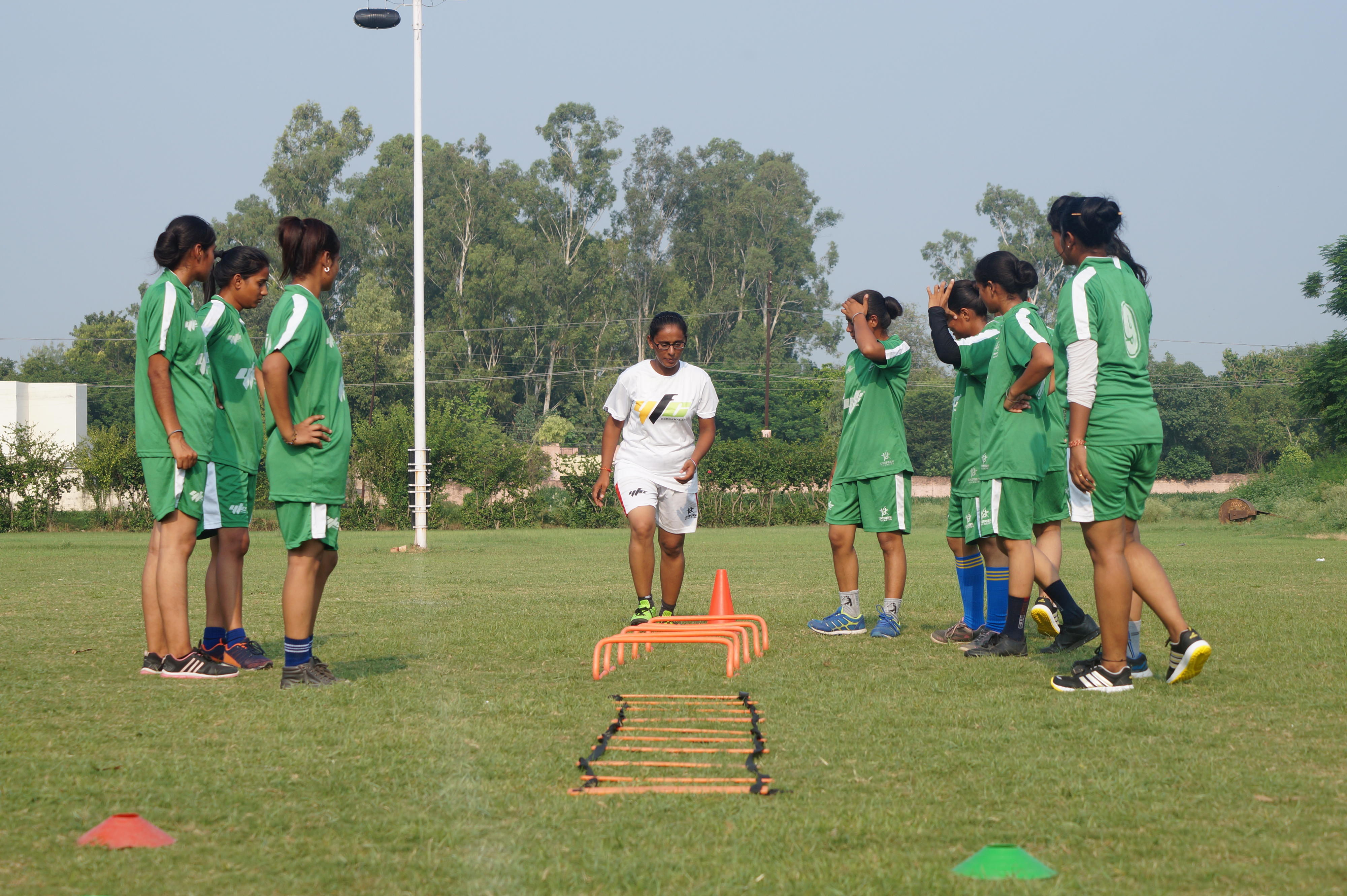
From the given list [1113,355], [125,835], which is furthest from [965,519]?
[125,835]

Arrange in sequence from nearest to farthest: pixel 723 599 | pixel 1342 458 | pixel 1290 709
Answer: pixel 1290 709 → pixel 723 599 → pixel 1342 458

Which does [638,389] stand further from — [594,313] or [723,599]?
[594,313]

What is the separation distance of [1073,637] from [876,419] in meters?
1.77

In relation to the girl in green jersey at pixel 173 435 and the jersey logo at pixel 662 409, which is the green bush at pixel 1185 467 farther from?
the girl in green jersey at pixel 173 435

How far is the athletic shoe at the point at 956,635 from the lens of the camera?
23.1ft

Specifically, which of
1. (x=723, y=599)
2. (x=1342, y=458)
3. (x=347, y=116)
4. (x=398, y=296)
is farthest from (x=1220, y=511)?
(x=347, y=116)

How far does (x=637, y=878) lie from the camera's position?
268 centimetres

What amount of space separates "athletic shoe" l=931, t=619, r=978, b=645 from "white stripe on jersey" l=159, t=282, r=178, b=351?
15.2 ft

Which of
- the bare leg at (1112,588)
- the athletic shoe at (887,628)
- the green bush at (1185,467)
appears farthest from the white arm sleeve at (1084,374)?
the green bush at (1185,467)

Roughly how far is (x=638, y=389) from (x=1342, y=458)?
98.7ft

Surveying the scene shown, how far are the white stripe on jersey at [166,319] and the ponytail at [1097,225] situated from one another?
4294mm

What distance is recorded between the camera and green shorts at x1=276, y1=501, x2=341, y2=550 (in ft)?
17.6

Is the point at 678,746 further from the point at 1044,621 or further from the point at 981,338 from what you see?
the point at 981,338

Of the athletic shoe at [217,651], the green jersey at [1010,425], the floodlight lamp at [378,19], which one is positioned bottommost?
the athletic shoe at [217,651]
